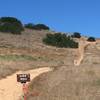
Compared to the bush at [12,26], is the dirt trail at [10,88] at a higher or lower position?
lower

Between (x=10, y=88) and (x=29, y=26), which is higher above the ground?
(x=29, y=26)

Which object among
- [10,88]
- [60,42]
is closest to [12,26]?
[60,42]

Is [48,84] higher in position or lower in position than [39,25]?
lower

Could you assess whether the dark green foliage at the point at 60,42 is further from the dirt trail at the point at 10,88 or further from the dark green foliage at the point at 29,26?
the dirt trail at the point at 10,88

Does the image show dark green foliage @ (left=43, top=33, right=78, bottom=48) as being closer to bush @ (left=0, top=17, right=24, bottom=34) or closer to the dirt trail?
bush @ (left=0, top=17, right=24, bottom=34)

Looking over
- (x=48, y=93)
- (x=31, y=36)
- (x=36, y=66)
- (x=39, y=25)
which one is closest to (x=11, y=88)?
(x=48, y=93)

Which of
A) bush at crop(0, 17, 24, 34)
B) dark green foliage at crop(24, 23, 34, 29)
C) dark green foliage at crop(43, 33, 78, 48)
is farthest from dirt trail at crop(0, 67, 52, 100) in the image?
dark green foliage at crop(24, 23, 34, 29)

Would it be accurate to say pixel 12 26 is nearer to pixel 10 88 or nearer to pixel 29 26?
pixel 29 26

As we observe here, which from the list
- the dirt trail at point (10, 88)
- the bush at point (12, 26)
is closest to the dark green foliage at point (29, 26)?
the bush at point (12, 26)

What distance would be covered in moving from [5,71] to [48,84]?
255 inches

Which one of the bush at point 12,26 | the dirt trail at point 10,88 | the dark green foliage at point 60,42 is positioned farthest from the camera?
the bush at point 12,26

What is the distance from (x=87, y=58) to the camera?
4275 cm

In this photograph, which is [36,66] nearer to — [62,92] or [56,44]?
[62,92]

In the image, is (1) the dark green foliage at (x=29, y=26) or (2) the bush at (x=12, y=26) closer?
(2) the bush at (x=12, y=26)
